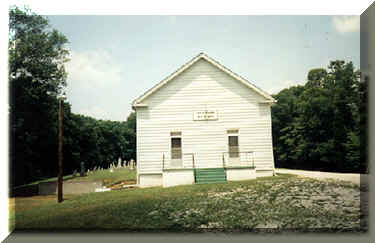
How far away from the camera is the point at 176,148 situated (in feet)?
42.1

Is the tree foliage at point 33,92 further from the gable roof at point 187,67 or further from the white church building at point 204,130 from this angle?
the white church building at point 204,130

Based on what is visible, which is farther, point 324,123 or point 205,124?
point 324,123

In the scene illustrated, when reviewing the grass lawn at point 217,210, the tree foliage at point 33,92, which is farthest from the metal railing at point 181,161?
the tree foliage at point 33,92

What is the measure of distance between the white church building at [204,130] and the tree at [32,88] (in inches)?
302

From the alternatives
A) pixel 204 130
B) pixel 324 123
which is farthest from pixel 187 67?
pixel 324 123

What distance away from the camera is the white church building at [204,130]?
1274 cm

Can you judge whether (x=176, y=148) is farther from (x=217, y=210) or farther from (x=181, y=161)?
(x=217, y=210)

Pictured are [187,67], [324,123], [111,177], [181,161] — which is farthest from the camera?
[324,123]

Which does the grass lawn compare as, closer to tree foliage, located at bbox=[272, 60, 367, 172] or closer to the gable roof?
tree foliage, located at bbox=[272, 60, 367, 172]

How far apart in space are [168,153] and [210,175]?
2166 mm

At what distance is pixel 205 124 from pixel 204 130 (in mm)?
283

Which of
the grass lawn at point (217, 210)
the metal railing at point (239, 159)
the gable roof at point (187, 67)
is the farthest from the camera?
the gable roof at point (187, 67)

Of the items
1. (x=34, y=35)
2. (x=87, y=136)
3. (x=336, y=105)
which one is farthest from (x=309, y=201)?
(x=87, y=136)

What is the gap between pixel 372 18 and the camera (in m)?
9.51
